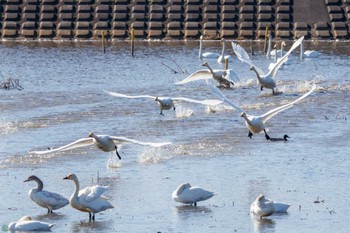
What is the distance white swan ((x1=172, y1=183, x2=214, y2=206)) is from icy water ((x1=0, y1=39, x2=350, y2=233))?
0.15m

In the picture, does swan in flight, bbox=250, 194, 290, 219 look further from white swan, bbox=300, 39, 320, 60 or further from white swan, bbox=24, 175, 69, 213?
white swan, bbox=300, 39, 320, 60

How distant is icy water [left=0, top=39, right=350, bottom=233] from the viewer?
16641mm

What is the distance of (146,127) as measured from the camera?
25938mm

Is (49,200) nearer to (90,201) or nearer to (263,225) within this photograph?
(90,201)

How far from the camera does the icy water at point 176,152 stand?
1664 cm

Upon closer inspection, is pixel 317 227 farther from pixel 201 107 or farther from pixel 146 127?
pixel 201 107

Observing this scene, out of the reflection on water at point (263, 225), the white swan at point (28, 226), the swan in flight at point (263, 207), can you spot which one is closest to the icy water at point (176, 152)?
the reflection on water at point (263, 225)

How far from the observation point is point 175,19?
165 ft

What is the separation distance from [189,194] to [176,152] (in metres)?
5.07

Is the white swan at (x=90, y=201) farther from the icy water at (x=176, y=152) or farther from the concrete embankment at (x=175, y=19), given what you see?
the concrete embankment at (x=175, y=19)

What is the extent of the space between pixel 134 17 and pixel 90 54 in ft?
17.2

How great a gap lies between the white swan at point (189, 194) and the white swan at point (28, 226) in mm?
2389

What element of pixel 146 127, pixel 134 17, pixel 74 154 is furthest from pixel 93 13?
pixel 74 154

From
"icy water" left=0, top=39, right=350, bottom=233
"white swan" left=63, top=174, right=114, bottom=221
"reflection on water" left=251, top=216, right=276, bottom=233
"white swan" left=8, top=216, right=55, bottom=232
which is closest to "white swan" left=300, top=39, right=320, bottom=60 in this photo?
"icy water" left=0, top=39, right=350, bottom=233
